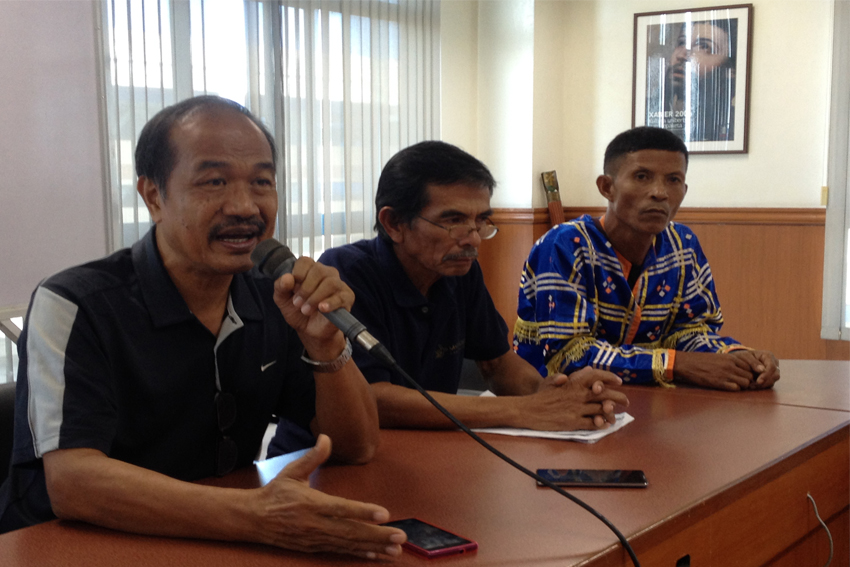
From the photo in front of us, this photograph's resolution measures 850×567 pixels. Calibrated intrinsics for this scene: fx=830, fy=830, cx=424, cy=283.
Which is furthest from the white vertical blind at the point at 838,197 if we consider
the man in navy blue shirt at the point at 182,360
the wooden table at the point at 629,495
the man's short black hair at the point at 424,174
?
the man in navy blue shirt at the point at 182,360

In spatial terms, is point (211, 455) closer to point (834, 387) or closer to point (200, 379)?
point (200, 379)

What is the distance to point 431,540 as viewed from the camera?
3.34 ft

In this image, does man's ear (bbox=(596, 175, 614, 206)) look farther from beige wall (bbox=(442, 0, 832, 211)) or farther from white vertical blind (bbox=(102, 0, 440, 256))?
beige wall (bbox=(442, 0, 832, 211))

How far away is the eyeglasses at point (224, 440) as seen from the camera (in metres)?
1.34

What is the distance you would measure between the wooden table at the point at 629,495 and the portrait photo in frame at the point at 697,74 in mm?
2878

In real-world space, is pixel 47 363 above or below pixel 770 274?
above

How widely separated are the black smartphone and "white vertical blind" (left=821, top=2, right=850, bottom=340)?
333 cm

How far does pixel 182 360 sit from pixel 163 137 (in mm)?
361

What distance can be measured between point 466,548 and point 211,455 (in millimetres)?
542

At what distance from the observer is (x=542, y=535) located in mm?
1059

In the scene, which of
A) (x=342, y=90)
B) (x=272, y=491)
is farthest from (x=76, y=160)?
(x=272, y=491)

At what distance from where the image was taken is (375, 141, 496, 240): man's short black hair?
183cm

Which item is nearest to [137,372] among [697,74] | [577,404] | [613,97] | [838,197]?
[577,404]

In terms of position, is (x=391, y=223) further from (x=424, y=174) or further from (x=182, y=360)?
(x=182, y=360)
